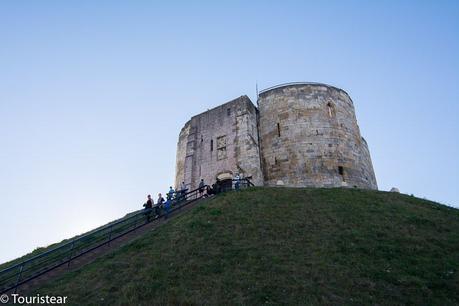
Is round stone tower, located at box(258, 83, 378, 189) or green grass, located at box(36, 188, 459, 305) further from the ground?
round stone tower, located at box(258, 83, 378, 189)

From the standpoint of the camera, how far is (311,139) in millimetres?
21328

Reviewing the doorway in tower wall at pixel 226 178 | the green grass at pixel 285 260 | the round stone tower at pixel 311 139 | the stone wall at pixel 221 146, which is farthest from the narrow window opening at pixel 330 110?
the green grass at pixel 285 260

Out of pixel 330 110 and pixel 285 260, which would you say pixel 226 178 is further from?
pixel 285 260

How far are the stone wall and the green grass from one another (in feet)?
25.3

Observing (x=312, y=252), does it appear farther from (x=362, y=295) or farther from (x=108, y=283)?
(x=108, y=283)

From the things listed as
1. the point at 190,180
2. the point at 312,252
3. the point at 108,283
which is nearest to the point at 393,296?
the point at 312,252

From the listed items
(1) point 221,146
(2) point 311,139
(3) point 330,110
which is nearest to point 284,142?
(2) point 311,139

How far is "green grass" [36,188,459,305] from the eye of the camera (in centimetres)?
739

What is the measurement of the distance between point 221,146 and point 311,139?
5.97 metres

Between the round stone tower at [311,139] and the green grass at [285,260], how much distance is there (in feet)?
22.0

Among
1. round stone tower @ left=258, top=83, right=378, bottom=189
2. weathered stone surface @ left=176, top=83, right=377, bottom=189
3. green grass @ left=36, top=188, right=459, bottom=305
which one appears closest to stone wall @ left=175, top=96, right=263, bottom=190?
weathered stone surface @ left=176, top=83, right=377, bottom=189

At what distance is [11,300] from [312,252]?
782cm

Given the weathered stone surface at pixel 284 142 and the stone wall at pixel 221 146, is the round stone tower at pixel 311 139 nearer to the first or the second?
the weathered stone surface at pixel 284 142

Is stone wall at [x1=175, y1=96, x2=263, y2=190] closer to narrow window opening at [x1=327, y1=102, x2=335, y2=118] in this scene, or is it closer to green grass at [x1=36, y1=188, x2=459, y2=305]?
narrow window opening at [x1=327, y1=102, x2=335, y2=118]
